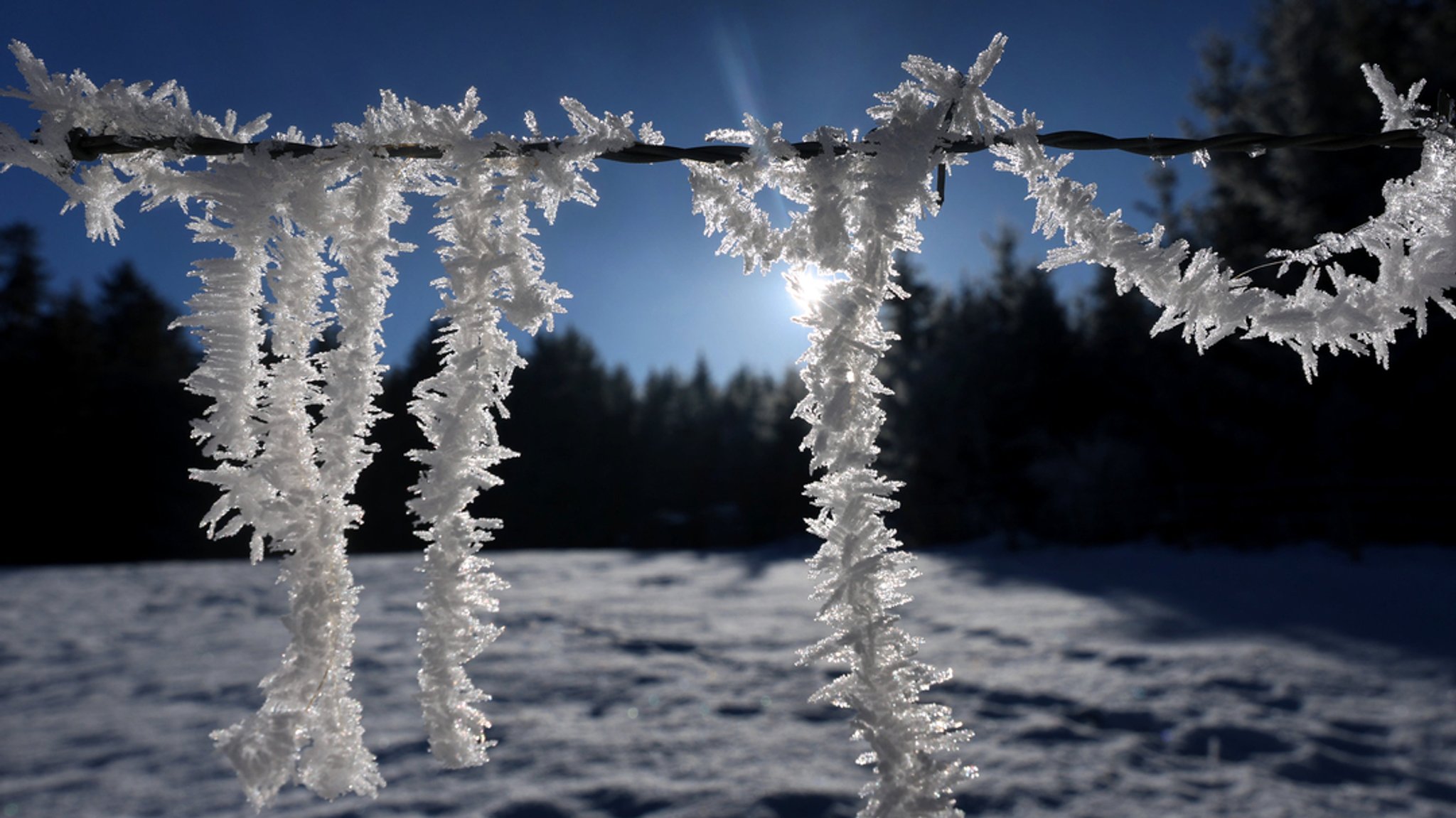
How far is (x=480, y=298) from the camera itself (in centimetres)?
110

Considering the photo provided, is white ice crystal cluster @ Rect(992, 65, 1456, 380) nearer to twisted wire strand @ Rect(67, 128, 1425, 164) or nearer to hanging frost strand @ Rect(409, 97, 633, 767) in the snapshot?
twisted wire strand @ Rect(67, 128, 1425, 164)

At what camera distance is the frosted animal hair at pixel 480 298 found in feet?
3.40

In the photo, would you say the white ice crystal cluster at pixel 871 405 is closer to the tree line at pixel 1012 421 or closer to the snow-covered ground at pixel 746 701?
the snow-covered ground at pixel 746 701

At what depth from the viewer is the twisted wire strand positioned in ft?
3.51

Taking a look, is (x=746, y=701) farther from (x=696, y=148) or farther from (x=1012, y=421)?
(x=1012, y=421)

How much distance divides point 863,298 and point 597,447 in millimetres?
33235

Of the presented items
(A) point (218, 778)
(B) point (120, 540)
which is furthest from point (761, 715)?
(B) point (120, 540)

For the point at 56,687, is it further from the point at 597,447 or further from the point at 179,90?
the point at 597,447

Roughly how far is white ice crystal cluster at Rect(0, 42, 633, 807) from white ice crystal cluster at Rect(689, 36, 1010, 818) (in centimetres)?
36

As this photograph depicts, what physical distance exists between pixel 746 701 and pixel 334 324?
3.96m

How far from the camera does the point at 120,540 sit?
24.0 meters

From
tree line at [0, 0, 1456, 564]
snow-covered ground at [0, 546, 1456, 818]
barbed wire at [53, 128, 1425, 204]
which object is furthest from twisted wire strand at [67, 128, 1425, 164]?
tree line at [0, 0, 1456, 564]

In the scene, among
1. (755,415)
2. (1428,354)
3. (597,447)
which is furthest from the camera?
(755,415)

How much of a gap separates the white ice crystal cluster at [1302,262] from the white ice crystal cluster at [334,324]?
67 cm
